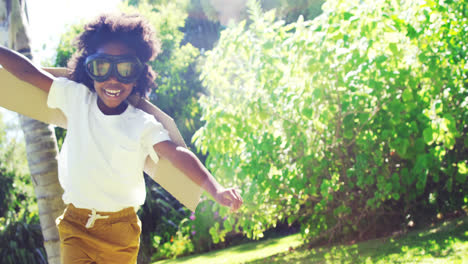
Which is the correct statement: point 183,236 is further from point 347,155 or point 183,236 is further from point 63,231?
point 63,231

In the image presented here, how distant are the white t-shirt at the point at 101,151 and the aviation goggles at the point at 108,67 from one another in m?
0.17

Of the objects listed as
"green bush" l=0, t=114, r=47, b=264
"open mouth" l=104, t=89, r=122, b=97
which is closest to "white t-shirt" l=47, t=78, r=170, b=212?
"open mouth" l=104, t=89, r=122, b=97

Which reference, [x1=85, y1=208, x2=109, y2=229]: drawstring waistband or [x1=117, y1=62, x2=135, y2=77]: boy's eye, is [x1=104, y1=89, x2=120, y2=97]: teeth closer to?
[x1=117, y1=62, x2=135, y2=77]: boy's eye

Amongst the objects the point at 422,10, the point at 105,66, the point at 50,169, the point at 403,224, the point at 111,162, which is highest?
the point at 422,10

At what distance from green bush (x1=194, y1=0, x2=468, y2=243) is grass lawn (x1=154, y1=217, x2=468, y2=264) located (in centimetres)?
38

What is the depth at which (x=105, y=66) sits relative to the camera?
2.62 m

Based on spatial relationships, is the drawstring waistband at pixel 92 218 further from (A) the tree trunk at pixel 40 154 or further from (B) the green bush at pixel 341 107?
(B) the green bush at pixel 341 107

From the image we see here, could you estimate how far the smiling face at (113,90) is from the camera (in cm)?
263

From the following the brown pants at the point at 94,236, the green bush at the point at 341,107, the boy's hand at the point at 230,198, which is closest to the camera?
the boy's hand at the point at 230,198

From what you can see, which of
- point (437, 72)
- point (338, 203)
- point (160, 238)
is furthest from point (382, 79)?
point (160, 238)

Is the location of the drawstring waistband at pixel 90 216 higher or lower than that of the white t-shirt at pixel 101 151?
lower

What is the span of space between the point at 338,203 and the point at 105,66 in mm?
4551

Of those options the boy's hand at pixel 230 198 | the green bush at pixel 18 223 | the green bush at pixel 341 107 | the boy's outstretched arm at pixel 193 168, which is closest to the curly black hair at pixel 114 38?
the boy's outstretched arm at pixel 193 168

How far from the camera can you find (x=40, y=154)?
3.73 metres
